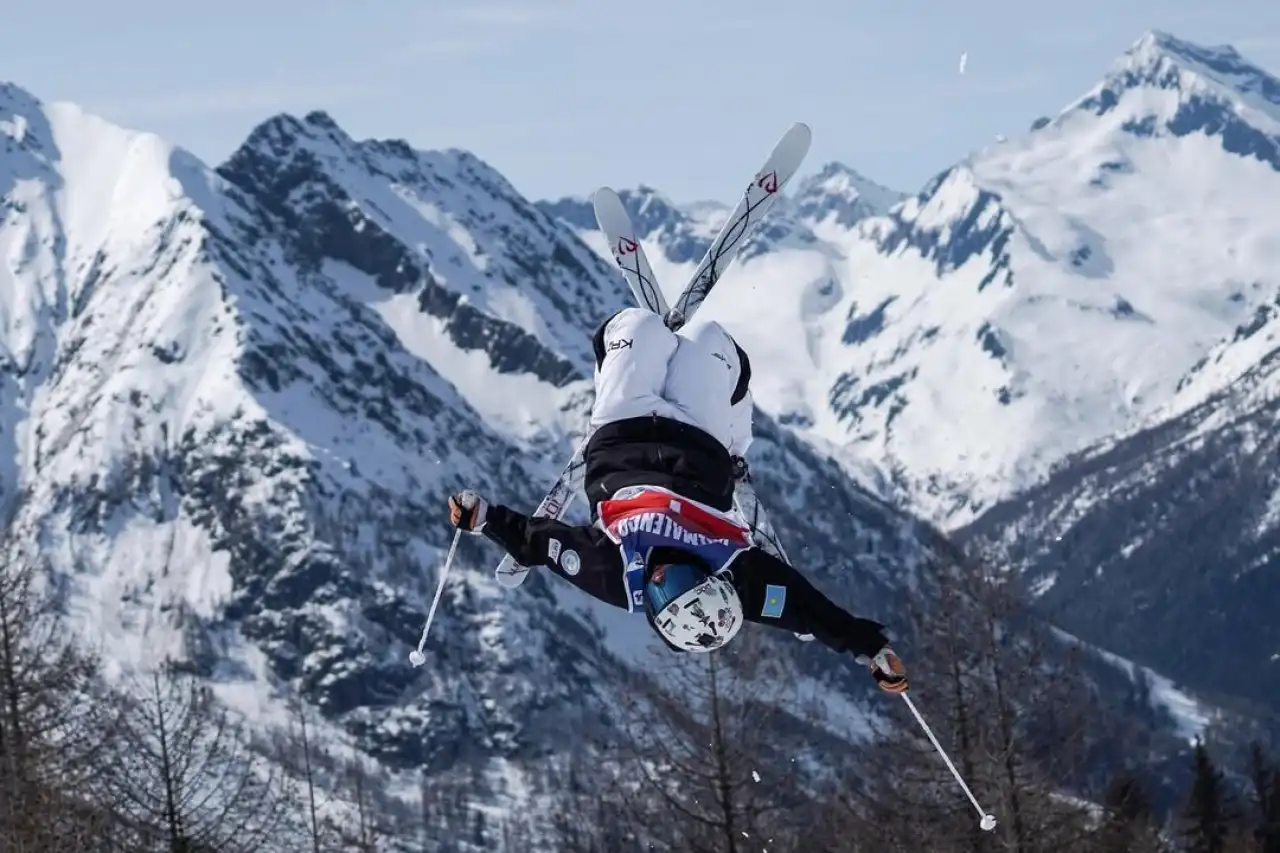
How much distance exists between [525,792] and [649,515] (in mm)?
183355

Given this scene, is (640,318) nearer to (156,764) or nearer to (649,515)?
(649,515)

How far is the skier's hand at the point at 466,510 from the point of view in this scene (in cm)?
1166

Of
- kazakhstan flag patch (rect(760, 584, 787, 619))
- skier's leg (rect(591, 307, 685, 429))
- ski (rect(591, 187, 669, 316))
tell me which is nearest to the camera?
kazakhstan flag patch (rect(760, 584, 787, 619))

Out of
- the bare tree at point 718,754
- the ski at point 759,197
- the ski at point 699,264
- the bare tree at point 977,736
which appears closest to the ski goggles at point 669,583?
the ski at point 699,264

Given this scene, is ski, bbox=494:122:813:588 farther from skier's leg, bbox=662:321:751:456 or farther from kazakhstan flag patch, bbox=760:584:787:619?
kazakhstan flag patch, bbox=760:584:787:619

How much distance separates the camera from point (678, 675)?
25484 mm

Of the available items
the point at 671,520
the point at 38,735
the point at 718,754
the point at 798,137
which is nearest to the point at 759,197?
the point at 798,137

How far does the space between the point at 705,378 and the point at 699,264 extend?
57.0 inches

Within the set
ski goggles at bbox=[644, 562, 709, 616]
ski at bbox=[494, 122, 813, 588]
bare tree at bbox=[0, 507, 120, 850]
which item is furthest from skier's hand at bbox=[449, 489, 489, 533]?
bare tree at bbox=[0, 507, 120, 850]

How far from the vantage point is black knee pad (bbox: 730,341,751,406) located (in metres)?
12.2

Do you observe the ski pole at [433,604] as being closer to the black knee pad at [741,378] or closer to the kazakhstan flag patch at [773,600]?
the kazakhstan flag patch at [773,600]

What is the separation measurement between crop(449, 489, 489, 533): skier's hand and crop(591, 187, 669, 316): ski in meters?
1.81

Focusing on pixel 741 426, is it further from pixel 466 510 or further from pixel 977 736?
pixel 977 736

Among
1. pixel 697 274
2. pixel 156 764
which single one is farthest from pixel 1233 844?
pixel 697 274
